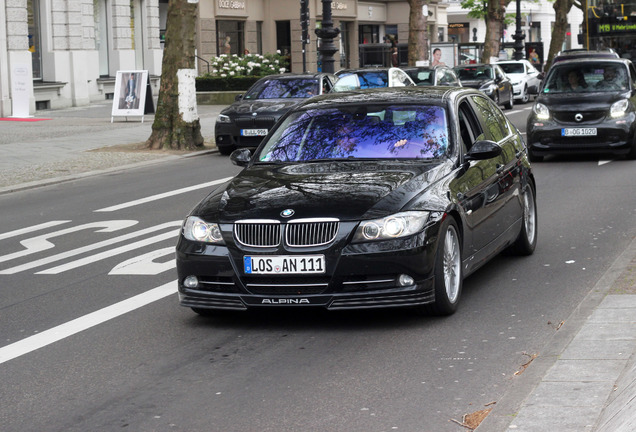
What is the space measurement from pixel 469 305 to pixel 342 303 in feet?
4.10

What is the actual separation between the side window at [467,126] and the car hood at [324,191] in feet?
1.96

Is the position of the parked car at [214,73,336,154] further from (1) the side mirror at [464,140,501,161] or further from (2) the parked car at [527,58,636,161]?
(1) the side mirror at [464,140,501,161]

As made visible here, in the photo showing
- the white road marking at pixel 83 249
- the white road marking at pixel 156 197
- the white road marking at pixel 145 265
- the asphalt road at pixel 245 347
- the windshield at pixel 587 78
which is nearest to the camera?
the asphalt road at pixel 245 347

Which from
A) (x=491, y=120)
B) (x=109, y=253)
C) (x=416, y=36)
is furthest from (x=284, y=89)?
(x=416, y=36)

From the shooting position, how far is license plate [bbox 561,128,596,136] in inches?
742

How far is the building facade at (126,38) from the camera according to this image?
34.4 meters

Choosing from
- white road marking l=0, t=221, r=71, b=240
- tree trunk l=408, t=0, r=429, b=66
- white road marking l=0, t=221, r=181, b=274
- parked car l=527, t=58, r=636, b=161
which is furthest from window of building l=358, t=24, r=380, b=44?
white road marking l=0, t=221, r=181, b=274

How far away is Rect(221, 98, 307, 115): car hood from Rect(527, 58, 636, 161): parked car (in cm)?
539

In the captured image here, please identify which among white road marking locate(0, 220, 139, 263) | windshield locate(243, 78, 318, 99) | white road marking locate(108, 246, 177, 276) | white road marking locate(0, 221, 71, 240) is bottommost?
white road marking locate(0, 221, 71, 240)

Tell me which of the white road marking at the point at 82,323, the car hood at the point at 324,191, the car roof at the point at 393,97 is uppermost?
the car roof at the point at 393,97

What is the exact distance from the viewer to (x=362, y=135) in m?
8.67

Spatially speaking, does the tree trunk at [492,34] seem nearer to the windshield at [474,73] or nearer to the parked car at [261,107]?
the windshield at [474,73]

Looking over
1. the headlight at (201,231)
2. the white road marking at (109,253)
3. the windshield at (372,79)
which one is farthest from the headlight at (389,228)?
the windshield at (372,79)

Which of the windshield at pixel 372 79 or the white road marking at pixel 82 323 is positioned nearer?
the white road marking at pixel 82 323
